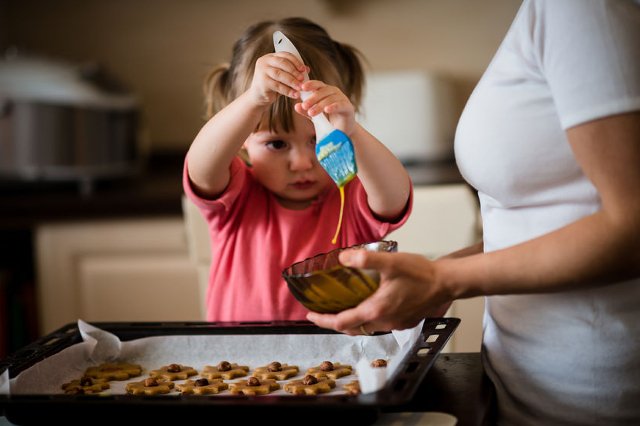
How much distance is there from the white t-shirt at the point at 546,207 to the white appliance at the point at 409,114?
1433 millimetres

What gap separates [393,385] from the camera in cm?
79

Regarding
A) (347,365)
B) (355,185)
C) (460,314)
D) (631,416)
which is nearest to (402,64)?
(460,314)

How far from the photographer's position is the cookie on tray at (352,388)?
0.88 meters

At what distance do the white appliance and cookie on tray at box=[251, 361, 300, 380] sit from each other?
1.37 metres

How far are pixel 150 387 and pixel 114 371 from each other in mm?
96

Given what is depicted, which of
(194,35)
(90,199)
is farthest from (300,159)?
(194,35)

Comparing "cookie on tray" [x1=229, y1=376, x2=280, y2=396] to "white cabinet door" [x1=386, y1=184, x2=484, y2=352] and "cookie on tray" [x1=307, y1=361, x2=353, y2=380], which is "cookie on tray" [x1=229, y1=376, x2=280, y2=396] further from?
"white cabinet door" [x1=386, y1=184, x2=484, y2=352]

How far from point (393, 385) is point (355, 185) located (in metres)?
0.50

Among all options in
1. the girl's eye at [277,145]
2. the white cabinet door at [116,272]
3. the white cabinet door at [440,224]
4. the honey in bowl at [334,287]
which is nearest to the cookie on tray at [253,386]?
the honey in bowl at [334,287]

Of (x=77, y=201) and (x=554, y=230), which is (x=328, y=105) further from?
(x=77, y=201)

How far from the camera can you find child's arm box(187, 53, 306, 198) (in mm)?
993

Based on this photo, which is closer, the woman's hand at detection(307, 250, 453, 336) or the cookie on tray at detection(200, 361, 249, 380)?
the woman's hand at detection(307, 250, 453, 336)

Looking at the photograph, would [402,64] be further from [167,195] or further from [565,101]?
[565,101]

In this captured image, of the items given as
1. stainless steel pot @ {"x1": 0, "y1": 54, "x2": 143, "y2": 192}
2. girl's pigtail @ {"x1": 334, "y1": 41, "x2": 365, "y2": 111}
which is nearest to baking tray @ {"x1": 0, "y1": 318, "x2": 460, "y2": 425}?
girl's pigtail @ {"x1": 334, "y1": 41, "x2": 365, "y2": 111}
